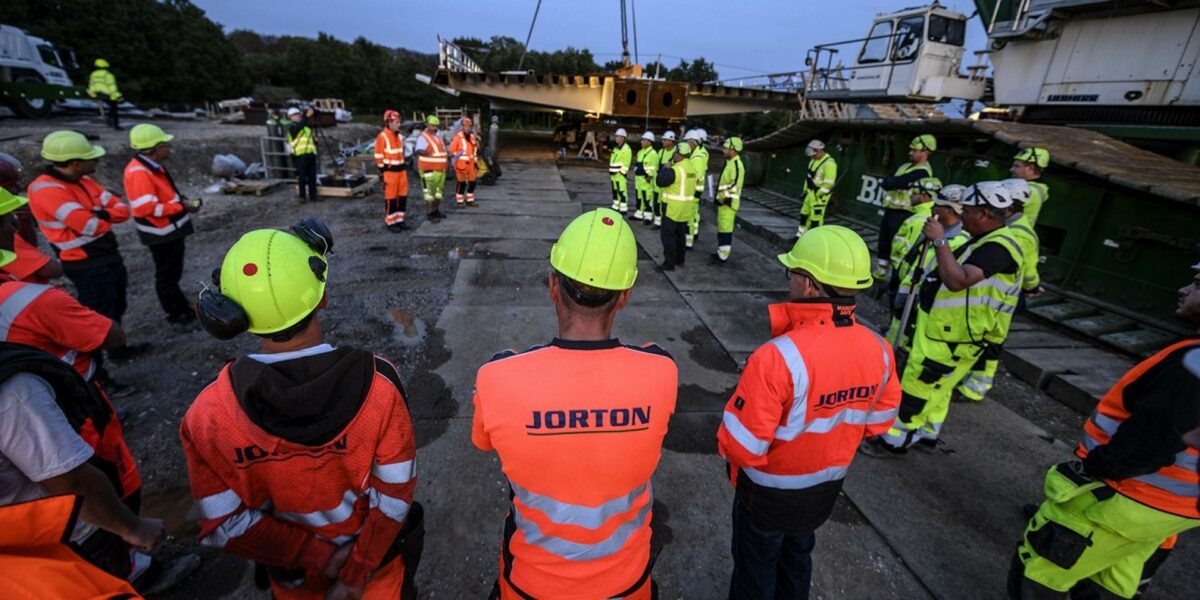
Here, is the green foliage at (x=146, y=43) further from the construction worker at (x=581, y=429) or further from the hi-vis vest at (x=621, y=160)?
the construction worker at (x=581, y=429)

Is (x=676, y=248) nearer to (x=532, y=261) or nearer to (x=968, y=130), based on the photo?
(x=532, y=261)

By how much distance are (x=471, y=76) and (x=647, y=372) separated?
18443 mm

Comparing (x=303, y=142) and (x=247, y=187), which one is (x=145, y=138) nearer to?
(x=303, y=142)

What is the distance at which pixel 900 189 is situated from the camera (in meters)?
6.58

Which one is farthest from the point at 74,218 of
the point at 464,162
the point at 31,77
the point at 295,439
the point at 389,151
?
the point at 31,77

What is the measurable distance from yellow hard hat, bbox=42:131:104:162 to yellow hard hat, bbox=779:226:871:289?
5040 mm

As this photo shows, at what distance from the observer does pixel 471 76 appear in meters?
17.1

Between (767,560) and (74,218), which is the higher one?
(74,218)

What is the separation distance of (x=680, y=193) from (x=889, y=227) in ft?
10.7

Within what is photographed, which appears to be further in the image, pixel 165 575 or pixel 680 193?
pixel 680 193

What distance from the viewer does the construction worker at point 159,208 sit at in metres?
4.42

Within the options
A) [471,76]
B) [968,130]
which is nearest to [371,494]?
[968,130]

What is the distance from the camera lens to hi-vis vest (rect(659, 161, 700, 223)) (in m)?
6.90

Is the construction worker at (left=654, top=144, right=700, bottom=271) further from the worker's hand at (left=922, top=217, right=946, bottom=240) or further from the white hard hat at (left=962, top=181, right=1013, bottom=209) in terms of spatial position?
the white hard hat at (left=962, top=181, right=1013, bottom=209)
